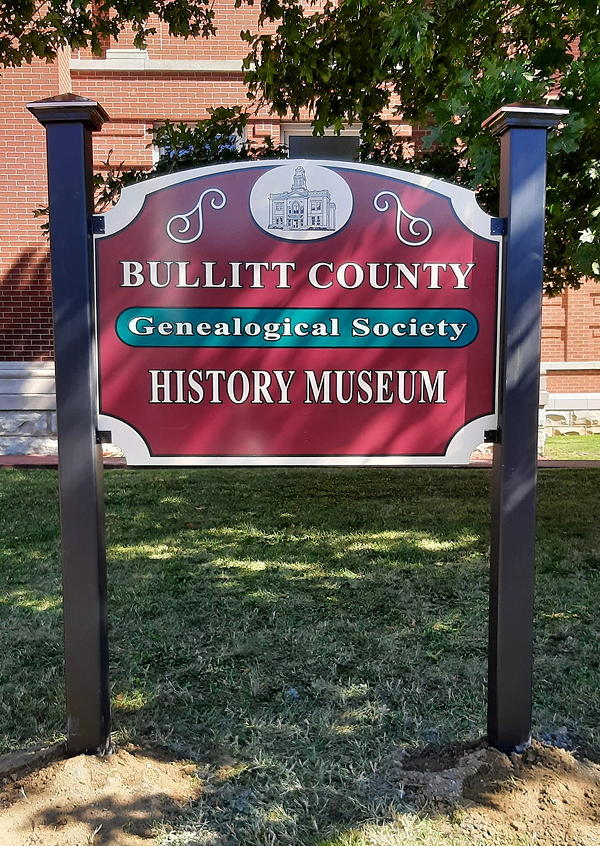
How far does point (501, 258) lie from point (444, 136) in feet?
6.12

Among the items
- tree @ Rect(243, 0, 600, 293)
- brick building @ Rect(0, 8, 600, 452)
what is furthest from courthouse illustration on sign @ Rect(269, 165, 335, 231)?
brick building @ Rect(0, 8, 600, 452)

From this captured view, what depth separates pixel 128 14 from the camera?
19.2ft

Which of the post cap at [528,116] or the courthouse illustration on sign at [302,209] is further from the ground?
the post cap at [528,116]

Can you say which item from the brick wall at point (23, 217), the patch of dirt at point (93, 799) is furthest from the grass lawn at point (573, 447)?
the patch of dirt at point (93, 799)

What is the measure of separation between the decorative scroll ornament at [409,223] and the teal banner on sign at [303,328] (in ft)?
0.75

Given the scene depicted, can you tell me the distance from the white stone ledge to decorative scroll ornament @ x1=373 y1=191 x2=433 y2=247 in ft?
30.4

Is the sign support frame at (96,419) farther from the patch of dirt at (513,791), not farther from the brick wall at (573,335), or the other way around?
the brick wall at (573,335)

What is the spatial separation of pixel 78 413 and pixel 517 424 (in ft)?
4.78

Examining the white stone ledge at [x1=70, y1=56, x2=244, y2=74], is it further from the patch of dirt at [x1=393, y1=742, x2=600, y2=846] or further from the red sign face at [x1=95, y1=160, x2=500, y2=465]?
the patch of dirt at [x1=393, y1=742, x2=600, y2=846]

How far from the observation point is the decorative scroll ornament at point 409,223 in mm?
2348

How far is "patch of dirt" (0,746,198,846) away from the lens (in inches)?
82.5

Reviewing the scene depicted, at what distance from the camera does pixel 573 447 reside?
10.8 m

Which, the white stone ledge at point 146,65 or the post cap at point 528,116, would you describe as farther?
the white stone ledge at point 146,65

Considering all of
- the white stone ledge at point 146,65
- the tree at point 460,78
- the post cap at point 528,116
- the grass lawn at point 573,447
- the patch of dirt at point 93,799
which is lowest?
the patch of dirt at point 93,799
